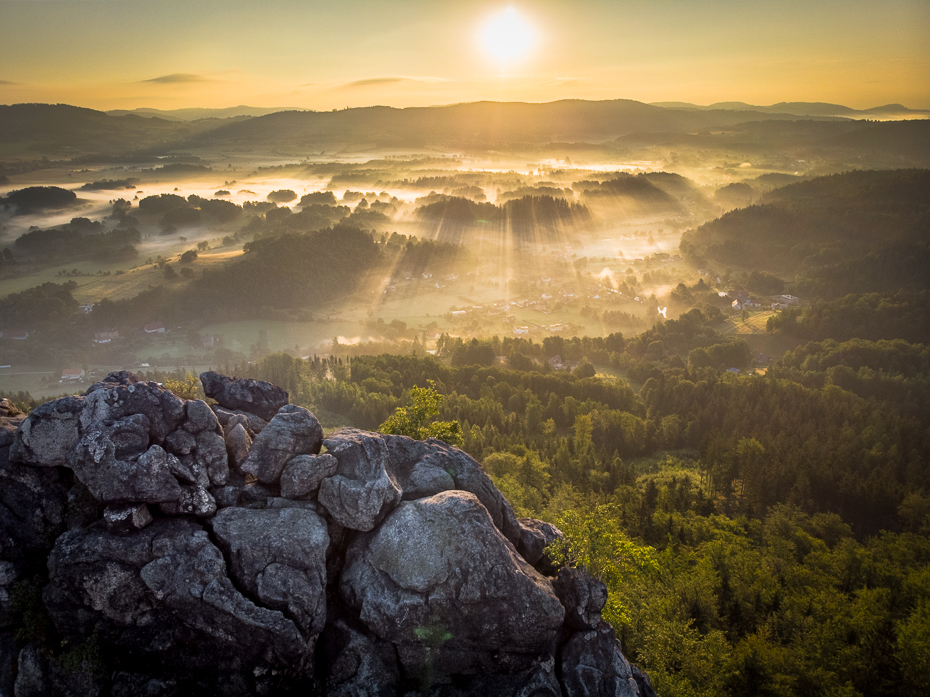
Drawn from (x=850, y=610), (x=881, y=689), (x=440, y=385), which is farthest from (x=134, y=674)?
(x=440, y=385)

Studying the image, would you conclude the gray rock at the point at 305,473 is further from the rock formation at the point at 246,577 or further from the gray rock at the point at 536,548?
the gray rock at the point at 536,548

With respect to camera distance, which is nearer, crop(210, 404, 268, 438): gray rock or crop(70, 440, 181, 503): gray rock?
crop(70, 440, 181, 503): gray rock

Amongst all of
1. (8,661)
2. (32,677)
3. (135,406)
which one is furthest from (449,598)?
(8,661)

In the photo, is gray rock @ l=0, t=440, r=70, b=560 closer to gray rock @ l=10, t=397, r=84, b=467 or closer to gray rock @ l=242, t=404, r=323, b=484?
gray rock @ l=10, t=397, r=84, b=467

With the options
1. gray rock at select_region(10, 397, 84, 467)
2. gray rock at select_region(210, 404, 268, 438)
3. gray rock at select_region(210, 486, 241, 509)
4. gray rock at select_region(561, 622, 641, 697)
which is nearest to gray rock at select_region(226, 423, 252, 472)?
gray rock at select_region(210, 404, 268, 438)

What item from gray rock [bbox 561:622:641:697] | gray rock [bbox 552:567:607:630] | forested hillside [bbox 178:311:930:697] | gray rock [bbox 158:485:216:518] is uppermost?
gray rock [bbox 158:485:216:518]

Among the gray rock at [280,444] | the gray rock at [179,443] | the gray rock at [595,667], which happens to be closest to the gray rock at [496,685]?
the gray rock at [595,667]

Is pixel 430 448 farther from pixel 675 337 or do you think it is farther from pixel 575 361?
pixel 675 337
